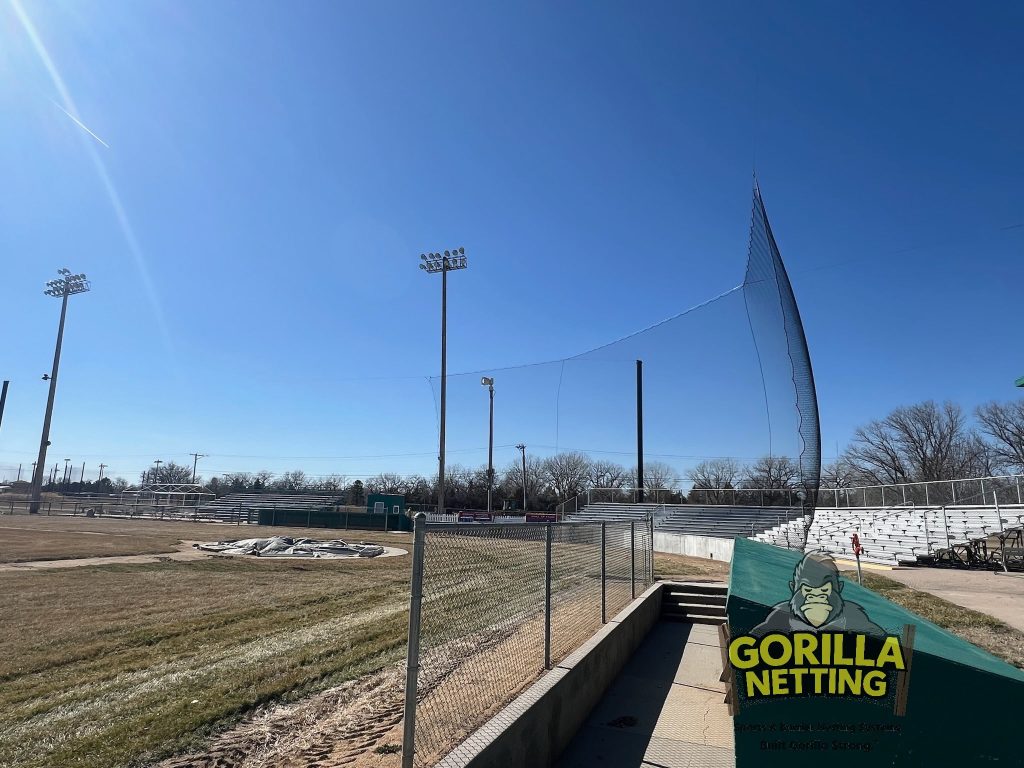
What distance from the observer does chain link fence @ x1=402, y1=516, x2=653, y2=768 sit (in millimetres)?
3025

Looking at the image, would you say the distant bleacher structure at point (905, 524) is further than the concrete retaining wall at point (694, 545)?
No

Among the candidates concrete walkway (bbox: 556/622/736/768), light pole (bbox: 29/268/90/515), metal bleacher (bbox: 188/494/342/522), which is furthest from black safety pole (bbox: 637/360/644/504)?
light pole (bbox: 29/268/90/515)

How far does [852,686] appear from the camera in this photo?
9.29ft

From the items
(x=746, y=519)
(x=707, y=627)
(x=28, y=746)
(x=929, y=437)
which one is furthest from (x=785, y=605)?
(x=929, y=437)

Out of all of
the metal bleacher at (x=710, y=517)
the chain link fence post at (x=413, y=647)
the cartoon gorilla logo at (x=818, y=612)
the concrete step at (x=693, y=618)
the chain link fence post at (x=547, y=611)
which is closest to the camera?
the chain link fence post at (x=413, y=647)

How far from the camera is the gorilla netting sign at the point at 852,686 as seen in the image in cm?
262

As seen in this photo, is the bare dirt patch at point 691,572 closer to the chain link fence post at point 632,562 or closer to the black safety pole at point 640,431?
the chain link fence post at point 632,562

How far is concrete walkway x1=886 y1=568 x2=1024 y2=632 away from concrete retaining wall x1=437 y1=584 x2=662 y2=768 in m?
6.79

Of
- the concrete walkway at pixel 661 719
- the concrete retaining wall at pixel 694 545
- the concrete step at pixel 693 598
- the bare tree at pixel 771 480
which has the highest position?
the bare tree at pixel 771 480

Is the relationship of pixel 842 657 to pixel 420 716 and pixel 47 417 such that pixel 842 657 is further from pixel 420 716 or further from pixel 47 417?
pixel 47 417

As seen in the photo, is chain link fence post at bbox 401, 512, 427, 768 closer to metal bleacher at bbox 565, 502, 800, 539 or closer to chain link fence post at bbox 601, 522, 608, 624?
chain link fence post at bbox 601, 522, 608, 624

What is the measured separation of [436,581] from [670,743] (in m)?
2.42

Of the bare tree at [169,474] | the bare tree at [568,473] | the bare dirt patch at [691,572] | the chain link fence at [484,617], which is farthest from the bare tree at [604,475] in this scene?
the bare tree at [169,474]

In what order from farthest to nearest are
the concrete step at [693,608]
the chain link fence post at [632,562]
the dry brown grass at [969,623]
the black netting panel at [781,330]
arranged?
1. the black netting panel at [781,330]
2. the concrete step at [693,608]
3. the chain link fence post at [632,562]
4. the dry brown grass at [969,623]
